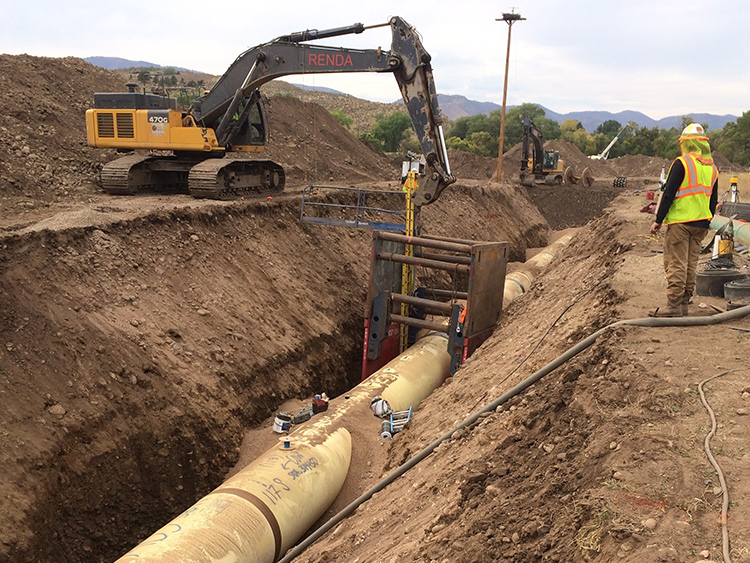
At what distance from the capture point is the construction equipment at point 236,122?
45.7ft

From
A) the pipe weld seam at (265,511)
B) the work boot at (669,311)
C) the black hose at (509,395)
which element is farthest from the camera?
the pipe weld seam at (265,511)

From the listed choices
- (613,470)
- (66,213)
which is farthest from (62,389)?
(613,470)

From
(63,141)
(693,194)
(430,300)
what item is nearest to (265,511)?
(693,194)

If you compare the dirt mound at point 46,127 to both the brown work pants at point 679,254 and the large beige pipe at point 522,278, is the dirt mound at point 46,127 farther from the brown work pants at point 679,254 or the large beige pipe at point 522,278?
the brown work pants at point 679,254

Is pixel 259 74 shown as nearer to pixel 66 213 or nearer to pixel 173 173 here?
pixel 173 173

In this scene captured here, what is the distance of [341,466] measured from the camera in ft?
28.0

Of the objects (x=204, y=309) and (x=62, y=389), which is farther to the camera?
(x=204, y=309)

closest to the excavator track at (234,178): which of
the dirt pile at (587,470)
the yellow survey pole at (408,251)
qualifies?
the yellow survey pole at (408,251)

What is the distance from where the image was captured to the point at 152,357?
9875mm

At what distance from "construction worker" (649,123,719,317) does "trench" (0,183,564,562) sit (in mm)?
6741

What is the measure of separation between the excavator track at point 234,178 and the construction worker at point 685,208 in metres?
10.7

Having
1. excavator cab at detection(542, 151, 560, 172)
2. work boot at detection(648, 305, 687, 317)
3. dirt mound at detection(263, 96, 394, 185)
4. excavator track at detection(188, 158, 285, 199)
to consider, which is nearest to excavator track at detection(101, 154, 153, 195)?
excavator track at detection(188, 158, 285, 199)

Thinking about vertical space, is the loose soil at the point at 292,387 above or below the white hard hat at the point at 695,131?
below

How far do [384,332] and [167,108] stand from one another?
8.47 meters
